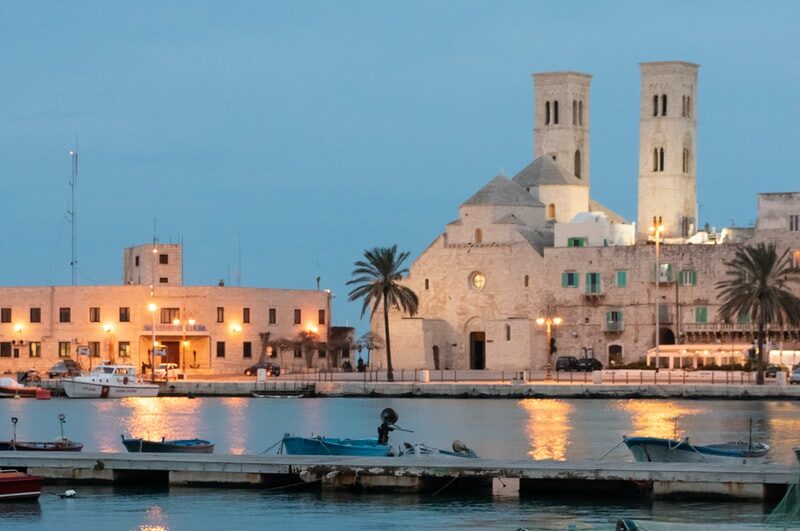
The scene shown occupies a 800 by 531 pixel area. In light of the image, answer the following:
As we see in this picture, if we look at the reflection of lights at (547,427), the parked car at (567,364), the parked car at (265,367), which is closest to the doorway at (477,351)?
the parked car at (567,364)

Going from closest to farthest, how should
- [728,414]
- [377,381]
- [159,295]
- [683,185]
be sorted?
[728,414] < [377,381] < [159,295] < [683,185]

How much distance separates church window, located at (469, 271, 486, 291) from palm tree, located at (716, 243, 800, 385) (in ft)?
45.2

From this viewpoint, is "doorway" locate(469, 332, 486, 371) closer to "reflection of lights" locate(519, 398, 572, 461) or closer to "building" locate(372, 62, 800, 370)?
"building" locate(372, 62, 800, 370)

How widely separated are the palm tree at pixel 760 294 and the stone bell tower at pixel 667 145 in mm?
16560

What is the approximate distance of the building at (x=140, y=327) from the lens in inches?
3511

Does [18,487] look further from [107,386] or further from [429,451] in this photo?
[107,386]

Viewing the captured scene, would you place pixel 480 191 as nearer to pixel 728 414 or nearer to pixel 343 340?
pixel 343 340


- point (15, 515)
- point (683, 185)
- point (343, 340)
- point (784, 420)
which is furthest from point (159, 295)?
point (15, 515)

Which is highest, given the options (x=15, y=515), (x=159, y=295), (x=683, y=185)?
(x=683, y=185)

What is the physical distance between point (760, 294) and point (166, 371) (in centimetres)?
2720

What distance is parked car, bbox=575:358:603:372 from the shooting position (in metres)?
86.4

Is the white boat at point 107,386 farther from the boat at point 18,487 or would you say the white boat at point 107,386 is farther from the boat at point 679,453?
the boat at point 18,487

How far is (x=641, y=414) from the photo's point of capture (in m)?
66.5

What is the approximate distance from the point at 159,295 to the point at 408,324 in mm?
12303
